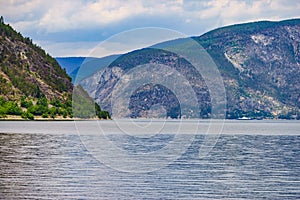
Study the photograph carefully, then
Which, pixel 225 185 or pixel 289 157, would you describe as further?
pixel 289 157

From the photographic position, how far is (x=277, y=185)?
63469mm

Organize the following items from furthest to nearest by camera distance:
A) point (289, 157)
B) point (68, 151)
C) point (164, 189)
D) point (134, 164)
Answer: point (68, 151) < point (289, 157) < point (134, 164) < point (164, 189)

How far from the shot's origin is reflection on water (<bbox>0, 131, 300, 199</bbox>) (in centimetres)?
5747

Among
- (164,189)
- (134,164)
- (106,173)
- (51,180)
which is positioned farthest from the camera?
(134,164)

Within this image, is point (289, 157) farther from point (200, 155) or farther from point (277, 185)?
point (277, 185)

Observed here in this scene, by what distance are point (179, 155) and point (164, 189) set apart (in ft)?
120

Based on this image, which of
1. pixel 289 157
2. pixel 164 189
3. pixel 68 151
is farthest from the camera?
pixel 68 151

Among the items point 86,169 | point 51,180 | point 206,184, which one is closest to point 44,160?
point 86,169

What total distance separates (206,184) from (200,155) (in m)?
33.5

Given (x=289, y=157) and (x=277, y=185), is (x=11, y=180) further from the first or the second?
(x=289, y=157)

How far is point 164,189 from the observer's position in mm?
60062

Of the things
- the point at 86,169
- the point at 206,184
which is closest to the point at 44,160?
the point at 86,169

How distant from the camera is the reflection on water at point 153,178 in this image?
57.5m

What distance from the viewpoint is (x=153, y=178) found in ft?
223
